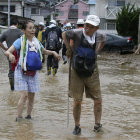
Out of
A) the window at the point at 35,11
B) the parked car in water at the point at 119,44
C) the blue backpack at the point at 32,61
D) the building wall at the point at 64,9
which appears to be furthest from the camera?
the building wall at the point at 64,9

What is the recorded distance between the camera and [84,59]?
5863 millimetres

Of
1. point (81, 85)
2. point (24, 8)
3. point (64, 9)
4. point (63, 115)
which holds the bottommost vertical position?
point (63, 115)

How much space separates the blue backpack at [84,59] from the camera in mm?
5871

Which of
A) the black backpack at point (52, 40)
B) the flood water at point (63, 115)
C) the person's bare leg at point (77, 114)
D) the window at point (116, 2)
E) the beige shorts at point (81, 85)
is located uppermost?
the window at point (116, 2)

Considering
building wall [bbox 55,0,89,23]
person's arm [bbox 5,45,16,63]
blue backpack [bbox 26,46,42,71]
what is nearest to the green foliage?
blue backpack [bbox 26,46,42,71]

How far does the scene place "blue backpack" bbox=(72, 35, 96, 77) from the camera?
5.87 m

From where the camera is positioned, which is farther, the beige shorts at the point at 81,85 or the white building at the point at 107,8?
the white building at the point at 107,8

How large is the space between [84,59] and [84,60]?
0.05ft

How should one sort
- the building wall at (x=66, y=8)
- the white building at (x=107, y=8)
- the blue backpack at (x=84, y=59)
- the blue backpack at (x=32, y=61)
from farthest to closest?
1. the building wall at (x=66, y=8)
2. the white building at (x=107, y=8)
3. the blue backpack at (x=32, y=61)
4. the blue backpack at (x=84, y=59)

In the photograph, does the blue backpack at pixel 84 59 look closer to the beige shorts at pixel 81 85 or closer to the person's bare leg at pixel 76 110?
the beige shorts at pixel 81 85

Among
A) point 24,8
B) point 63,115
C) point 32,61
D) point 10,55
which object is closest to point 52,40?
point 63,115

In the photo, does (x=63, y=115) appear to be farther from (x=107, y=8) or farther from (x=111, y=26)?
(x=111, y=26)

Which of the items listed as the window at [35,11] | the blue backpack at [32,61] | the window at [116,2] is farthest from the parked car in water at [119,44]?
the window at [35,11]

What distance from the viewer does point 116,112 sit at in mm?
7805
